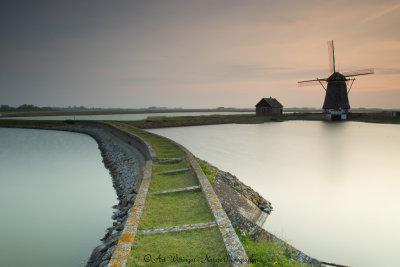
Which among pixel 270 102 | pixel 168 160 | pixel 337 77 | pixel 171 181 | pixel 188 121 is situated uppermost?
pixel 337 77

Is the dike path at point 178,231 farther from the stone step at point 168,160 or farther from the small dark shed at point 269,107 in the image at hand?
the small dark shed at point 269,107

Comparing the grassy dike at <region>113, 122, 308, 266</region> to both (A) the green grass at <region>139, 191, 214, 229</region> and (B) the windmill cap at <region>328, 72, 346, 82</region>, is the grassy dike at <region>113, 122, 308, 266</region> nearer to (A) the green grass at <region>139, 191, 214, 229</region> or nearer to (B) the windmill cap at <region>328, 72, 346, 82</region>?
(A) the green grass at <region>139, 191, 214, 229</region>

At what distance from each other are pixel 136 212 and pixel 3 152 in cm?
3113

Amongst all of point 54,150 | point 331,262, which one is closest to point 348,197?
point 331,262

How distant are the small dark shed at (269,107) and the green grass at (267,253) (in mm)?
77350

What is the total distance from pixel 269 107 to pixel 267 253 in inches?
3102

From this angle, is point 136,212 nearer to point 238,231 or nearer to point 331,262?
point 238,231

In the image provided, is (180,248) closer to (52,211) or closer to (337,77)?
(52,211)

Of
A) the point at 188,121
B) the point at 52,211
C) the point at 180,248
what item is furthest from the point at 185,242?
the point at 188,121

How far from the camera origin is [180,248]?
214 inches

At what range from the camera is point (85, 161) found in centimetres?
2486

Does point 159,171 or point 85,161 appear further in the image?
point 85,161

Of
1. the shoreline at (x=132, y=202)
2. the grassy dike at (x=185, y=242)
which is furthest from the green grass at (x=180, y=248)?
the shoreline at (x=132, y=202)

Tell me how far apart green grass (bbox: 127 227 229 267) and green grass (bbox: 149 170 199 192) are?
3.63 metres
